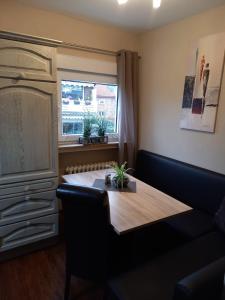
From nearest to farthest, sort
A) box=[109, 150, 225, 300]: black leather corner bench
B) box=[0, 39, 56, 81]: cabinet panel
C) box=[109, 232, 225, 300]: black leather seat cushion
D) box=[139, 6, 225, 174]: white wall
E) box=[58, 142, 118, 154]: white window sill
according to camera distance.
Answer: box=[109, 150, 225, 300]: black leather corner bench, box=[109, 232, 225, 300]: black leather seat cushion, box=[0, 39, 56, 81]: cabinet panel, box=[139, 6, 225, 174]: white wall, box=[58, 142, 118, 154]: white window sill

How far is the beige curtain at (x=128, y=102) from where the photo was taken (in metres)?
2.83

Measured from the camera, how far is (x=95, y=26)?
2.66 m

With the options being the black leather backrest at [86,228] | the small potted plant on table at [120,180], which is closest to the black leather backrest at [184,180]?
the small potted plant on table at [120,180]

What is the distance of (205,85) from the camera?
222cm

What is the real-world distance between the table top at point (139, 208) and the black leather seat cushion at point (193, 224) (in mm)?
182

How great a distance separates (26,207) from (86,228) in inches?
38.8

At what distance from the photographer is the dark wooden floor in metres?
1.72

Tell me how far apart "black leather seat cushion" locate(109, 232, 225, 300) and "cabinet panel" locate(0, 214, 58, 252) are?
1.15 metres

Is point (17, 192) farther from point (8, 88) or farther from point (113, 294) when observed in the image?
point (113, 294)

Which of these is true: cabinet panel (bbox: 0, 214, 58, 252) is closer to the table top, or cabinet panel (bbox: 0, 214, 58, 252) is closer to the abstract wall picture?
the table top

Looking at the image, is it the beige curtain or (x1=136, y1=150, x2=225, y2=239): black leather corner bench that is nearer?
(x1=136, y1=150, x2=225, y2=239): black leather corner bench

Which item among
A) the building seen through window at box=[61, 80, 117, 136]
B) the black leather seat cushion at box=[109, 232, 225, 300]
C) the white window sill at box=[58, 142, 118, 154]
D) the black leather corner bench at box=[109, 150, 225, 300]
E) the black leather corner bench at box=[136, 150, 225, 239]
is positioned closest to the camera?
the black leather corner bench at box=[109, 150, 225, 300]

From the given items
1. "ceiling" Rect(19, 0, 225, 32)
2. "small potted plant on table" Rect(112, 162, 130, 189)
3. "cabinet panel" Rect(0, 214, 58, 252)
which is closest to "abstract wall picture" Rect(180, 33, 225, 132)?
"ceiling" Rect(19, 0, 225, 32)

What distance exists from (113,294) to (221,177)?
1.43m
